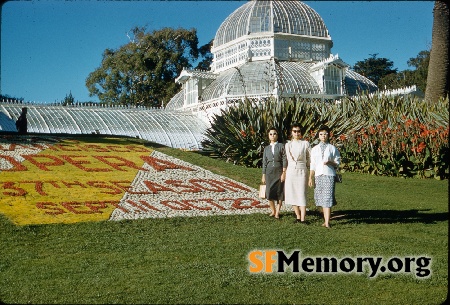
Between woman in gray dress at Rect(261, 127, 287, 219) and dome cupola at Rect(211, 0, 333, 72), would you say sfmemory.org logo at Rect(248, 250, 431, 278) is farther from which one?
dome cupola at Rect(211, 0, 333, 72)

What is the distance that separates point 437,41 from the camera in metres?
10.8

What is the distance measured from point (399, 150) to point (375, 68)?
27271 mm

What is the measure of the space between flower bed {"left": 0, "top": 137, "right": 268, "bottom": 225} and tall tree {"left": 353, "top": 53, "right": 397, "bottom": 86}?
91.0 ft

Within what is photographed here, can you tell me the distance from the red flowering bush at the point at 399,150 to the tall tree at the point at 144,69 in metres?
24.8

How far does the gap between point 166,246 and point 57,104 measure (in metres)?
20.9

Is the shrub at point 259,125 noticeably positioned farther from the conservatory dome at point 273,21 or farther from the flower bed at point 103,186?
the conservatory dome at point 273,21

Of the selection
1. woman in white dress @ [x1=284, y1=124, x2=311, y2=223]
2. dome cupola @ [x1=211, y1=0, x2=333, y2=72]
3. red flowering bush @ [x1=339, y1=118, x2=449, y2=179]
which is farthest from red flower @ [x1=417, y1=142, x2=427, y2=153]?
dome cupola @ [x1=211, y1=0, x2=333, y2=72]

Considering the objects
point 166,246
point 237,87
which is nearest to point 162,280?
point 166,246

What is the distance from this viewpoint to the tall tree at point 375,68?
3966cm

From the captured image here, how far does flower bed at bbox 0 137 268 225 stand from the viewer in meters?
9.84

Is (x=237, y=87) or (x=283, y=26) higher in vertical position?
(x=283, y=26)

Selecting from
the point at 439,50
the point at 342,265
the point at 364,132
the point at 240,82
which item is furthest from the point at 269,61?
the point at 342,265

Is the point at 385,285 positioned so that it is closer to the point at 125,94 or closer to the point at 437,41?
the point at 437,41

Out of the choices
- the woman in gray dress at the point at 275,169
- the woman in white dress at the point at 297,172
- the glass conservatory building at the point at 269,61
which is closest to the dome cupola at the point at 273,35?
the glass conservatory building at the point at 269,61
